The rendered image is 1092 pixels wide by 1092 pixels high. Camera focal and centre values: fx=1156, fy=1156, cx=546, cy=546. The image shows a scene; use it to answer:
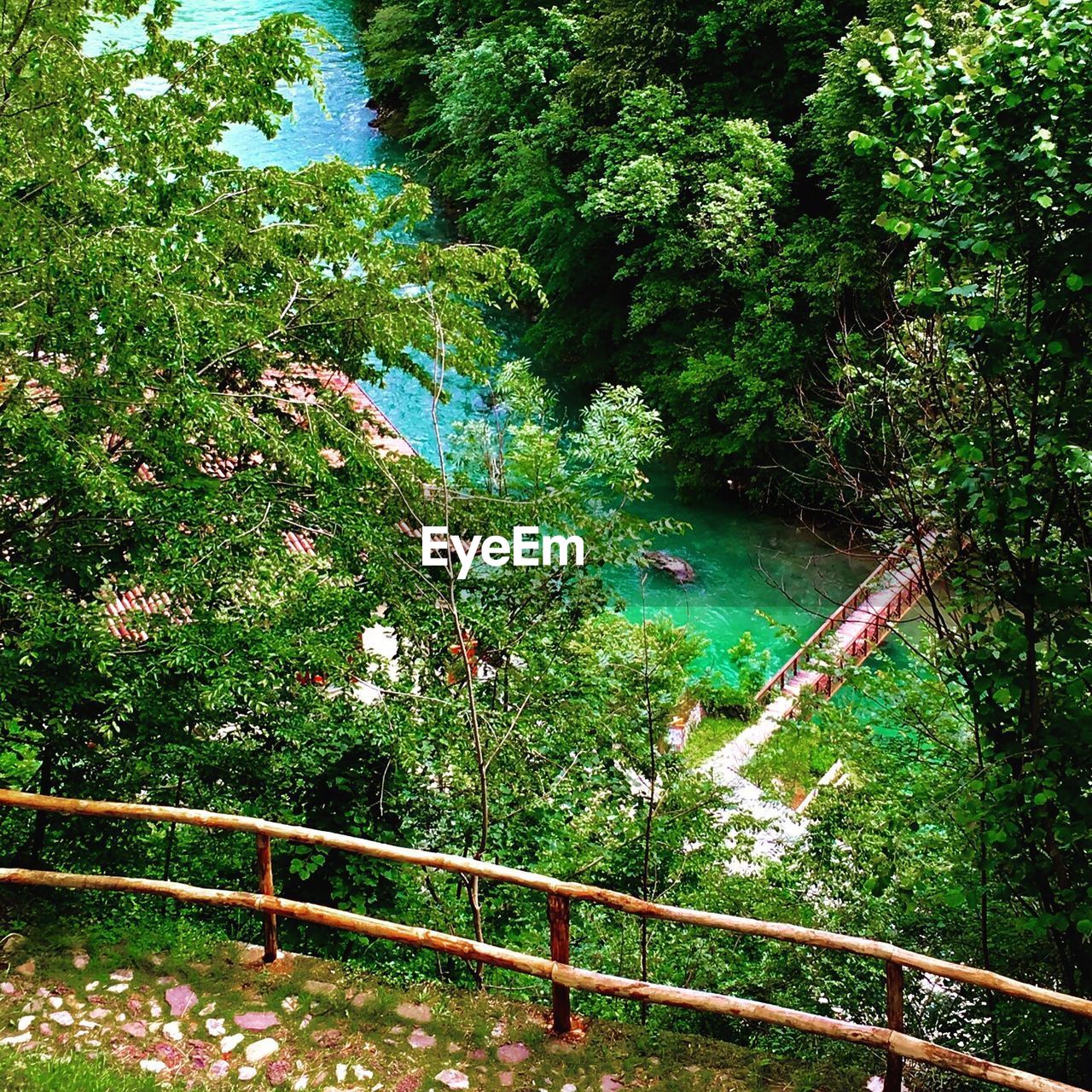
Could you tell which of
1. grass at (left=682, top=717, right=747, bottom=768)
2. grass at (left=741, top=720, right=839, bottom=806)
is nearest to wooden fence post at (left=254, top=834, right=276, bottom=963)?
grass at (left=741, top=720, right=839, bottom=806)

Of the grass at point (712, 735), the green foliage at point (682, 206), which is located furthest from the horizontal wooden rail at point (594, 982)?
the green foliage at point (682, 206)

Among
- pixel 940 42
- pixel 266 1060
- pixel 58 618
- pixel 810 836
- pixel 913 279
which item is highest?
pixel 940 42

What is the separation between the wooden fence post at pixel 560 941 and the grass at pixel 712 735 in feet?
38.6

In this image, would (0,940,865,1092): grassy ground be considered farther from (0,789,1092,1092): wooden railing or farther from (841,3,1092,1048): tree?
(841,3,1092,1048): tree

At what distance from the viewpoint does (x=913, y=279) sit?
7320 millimetres

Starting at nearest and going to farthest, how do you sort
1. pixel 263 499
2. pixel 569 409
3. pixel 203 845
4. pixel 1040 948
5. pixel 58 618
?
1. pixel 58 618
2. pixel 1040 948
3. pixel 263 499
4. pixel 203 845
5. pixel 569 409

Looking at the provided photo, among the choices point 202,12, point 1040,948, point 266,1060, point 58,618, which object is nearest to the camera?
point 266,1060

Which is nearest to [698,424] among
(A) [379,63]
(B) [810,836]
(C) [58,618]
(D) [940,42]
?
(D) [940,42]

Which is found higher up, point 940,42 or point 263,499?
point 940,42

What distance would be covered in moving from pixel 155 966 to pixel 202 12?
38180 mm

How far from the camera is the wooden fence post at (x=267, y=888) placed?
17.9ft

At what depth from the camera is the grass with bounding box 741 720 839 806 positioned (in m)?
8.89

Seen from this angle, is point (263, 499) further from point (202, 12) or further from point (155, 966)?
point (202, 12)

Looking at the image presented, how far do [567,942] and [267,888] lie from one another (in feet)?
5.09
